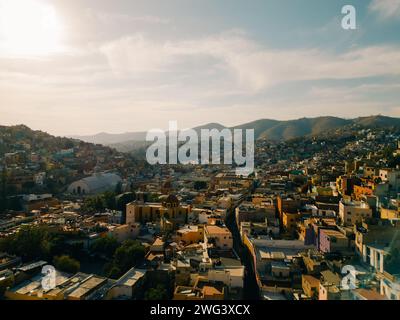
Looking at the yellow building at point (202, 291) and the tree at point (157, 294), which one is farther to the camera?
the tree at point (157, 294)

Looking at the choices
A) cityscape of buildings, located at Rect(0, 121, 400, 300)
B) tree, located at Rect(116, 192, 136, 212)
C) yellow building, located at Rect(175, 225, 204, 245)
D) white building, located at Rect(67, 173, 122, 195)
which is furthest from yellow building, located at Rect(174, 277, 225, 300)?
white building, located at Rect(67, 173, 122, 195)

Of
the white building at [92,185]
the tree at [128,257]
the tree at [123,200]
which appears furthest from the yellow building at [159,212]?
the white building at [92,185]

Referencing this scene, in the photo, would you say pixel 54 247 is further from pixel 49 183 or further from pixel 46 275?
pixel 49 183

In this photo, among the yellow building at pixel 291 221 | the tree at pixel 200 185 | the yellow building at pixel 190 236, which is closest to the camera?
the yellow building at pixel 190 236

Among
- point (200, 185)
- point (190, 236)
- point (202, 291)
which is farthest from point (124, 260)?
point (200, 185)

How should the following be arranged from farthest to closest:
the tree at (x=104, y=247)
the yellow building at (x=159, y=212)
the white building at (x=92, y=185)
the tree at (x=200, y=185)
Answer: the white building at (x=92, y=185) → the tree at (x=200, y=185) → the yellow building at (x=159, y=212) → the tree at (x=104, y=247)

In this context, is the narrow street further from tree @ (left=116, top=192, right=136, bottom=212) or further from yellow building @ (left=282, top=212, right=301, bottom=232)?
tree @ (left=116, top=192, right=136, bottom=212)

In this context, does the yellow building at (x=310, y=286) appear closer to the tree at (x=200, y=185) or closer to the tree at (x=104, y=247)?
the tree at (x=104, y=247)
